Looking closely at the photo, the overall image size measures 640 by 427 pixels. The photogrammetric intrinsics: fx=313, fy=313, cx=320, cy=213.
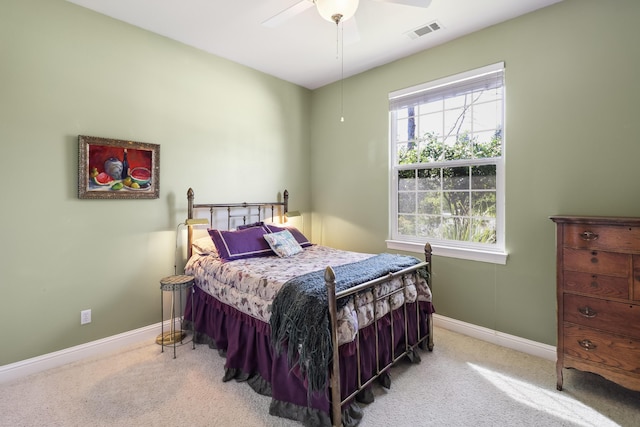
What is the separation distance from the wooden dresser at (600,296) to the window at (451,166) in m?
0.70

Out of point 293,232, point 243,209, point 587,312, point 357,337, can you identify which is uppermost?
point 243,209

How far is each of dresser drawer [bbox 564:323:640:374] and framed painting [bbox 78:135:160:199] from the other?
3.56 metres

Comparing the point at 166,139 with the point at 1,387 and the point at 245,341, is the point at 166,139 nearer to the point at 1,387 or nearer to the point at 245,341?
the point at 245,341

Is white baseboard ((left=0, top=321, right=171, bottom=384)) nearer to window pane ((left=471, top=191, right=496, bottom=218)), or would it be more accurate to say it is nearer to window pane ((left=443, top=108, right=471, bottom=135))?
window pane ((left=471, top=191, right=496, bottom=218))

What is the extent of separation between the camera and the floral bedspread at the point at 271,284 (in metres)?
2.00

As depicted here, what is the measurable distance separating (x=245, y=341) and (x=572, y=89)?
317 cm

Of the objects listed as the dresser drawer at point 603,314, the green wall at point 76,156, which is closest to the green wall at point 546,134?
the dresser drawer at point 603,314

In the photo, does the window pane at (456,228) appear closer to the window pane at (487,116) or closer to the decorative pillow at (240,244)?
the window pane at (487,116)

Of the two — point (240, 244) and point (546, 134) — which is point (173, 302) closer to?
point (240, 244)

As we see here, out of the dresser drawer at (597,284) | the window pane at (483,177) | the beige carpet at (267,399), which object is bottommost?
the beige carpet at (267,399)

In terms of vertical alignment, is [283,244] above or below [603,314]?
above

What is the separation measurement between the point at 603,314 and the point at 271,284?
2.17m

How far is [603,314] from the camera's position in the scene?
201cm

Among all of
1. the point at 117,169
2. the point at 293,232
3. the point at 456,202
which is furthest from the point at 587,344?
the point at 117,169
